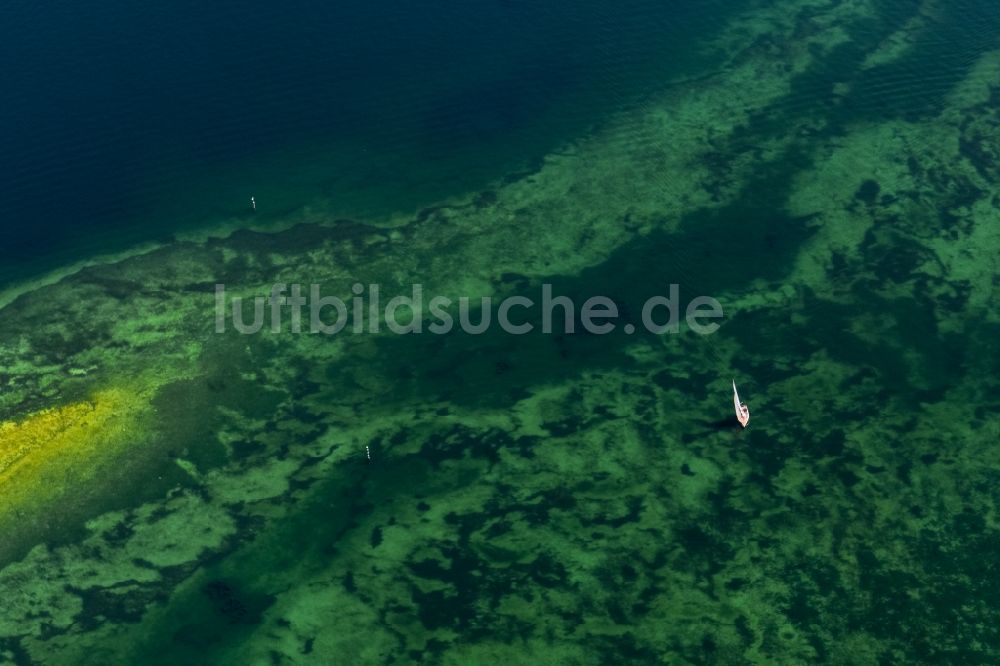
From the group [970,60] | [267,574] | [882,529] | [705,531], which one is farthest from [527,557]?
[970,60]

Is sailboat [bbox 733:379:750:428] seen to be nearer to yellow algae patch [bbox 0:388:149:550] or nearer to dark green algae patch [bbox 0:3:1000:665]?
dark green algae patch [bbox 0:3:1000:665]

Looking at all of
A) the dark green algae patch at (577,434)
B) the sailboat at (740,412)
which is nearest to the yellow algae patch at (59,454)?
the dark green algae patch at (577,434)

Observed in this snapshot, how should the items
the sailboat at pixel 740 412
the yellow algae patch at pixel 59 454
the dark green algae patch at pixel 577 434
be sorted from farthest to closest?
the sailboat at pixel 740 412 → the yellow algae patch at pixel 59 454 → the dark green algae patch at pixel 577 434

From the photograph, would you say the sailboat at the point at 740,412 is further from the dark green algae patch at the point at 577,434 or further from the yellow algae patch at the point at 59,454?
the yellow algae patch at the point at 59,454

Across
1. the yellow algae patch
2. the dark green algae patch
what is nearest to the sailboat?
the dark green algae patch

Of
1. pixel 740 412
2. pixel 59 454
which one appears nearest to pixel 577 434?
pixel 740 412

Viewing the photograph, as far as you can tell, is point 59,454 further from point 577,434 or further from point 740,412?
point 740,412

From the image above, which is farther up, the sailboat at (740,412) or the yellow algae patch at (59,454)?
the yellow algae patch at (59,454)
